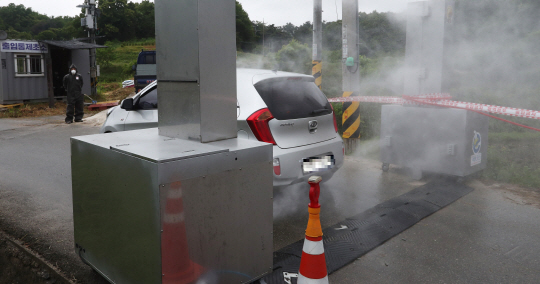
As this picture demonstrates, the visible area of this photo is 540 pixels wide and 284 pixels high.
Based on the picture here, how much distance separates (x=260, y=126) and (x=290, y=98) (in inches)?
21.5

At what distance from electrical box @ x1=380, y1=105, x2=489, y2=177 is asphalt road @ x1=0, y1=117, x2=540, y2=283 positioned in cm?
32

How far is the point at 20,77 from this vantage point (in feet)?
60.6

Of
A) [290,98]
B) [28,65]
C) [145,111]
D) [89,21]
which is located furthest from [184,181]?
[89,21]

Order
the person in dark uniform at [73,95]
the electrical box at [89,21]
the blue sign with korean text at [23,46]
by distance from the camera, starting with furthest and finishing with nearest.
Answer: the electrical box at [89,21], the blue sign with korean text at [23,46], the person in dark uniform at [73,95]

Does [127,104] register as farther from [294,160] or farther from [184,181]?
[184,181]

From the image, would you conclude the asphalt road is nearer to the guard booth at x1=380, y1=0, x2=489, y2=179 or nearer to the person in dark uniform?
the guard booth at x1=380, y1=0, x2=489, y2=179

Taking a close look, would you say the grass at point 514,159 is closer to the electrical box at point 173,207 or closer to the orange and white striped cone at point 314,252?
the orange and white striped cone at point 314,252

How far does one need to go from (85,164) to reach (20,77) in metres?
18.4

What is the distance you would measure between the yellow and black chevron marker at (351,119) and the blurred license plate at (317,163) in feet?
11.3

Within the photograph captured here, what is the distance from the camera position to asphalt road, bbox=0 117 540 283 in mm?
3471

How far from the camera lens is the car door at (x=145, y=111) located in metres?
5.64

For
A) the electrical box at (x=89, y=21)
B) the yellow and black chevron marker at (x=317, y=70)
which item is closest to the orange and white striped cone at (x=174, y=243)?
the yellow and black chevron marker at (x=317, y=70)

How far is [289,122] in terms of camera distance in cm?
445

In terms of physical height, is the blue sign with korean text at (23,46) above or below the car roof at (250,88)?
above
